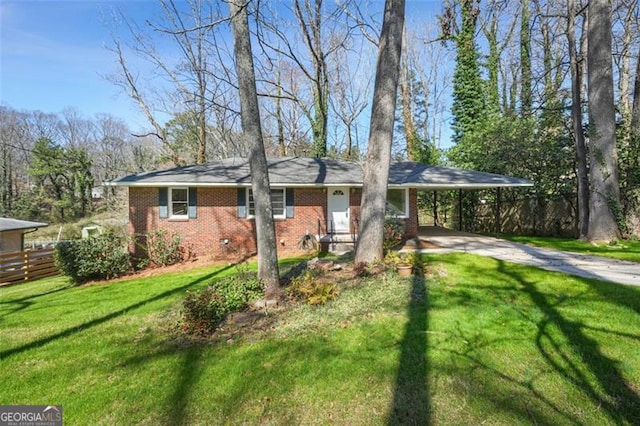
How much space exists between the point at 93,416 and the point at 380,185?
5.48m

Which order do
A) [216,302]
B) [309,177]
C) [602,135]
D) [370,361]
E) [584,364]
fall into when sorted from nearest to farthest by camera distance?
[584,364], [370,361], [216,302], [602,135], [309,177]

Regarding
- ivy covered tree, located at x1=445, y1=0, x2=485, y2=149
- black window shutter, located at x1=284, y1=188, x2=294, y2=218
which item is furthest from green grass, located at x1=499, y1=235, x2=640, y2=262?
ivy covered tree, located at x1=445, y1=0, x2=485, y2=149

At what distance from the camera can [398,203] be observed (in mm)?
13227

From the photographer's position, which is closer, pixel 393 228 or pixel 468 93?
pixel 393 228

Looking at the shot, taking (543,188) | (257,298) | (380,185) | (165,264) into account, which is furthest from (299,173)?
(543,188)

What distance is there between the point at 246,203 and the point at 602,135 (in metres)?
11.8

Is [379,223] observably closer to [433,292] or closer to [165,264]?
[433,292]

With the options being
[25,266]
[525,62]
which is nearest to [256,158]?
[25,266]

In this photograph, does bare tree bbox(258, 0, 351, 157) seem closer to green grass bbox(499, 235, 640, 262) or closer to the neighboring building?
green grass bbox(499, 235, 640, 262)

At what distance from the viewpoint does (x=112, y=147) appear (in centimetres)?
3631

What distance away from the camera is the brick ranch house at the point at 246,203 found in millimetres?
11570

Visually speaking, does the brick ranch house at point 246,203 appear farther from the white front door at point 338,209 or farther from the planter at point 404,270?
the planter at point 404,270

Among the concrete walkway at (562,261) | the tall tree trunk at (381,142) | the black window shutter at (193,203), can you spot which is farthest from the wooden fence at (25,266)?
the concrete walkway at (562,261)

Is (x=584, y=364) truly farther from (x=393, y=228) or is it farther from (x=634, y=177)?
(x=634, y=177)
